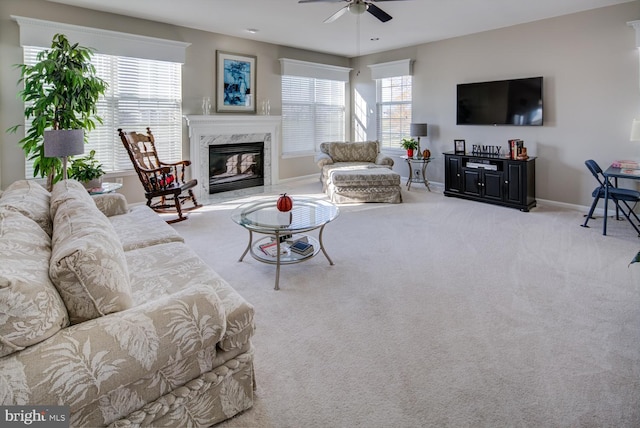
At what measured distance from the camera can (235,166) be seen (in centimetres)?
686

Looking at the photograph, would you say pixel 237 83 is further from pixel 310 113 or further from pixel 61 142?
pixel 61 142

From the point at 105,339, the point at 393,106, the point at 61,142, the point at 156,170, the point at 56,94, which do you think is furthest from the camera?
the point at 393,106

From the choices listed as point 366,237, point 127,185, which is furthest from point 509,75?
point 127,185

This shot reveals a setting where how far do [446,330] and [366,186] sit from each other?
3.75 meters

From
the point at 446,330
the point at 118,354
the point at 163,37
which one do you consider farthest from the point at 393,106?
the point at 118,354

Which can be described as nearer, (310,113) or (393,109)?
(393,109)

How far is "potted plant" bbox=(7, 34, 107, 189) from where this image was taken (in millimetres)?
4016

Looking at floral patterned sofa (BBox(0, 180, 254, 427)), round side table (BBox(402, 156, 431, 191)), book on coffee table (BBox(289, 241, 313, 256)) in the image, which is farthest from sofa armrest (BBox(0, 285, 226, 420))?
round side table (BBox(402, 156, 431, 191))

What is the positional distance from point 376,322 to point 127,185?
4488 millimetres

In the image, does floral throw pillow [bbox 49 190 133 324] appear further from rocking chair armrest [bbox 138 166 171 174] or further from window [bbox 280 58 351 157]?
window [bbox 280 58 351 157]

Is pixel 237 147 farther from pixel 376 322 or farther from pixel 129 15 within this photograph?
pixel 376 322

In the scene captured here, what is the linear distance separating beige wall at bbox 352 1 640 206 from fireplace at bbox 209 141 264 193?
349 centimetres

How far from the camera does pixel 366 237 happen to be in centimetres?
424

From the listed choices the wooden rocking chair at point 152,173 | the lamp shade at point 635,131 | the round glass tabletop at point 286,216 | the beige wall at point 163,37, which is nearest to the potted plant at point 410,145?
the beige wall at point 163,37
